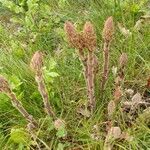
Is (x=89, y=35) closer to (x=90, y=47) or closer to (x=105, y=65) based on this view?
(x=90, y=47)

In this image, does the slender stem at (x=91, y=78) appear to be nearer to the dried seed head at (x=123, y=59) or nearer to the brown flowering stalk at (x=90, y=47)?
the brown flowering stalk at (x=90, y=47)

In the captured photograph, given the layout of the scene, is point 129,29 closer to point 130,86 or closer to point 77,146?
point 130,86

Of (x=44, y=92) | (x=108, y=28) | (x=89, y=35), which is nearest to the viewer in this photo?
(x=89, y=35)

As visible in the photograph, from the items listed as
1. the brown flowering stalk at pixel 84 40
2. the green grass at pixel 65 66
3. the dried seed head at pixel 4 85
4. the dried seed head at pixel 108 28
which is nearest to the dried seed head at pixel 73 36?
the brown flowering stalk at pixel 84 40

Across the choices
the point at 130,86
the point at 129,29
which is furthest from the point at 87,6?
the point at 130,86

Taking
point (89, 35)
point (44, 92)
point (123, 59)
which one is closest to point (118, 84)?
point (123, 59)
